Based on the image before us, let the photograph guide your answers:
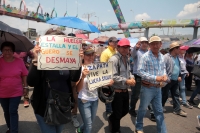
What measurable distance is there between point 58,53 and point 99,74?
107 centimetres

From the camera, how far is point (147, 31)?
32.5m

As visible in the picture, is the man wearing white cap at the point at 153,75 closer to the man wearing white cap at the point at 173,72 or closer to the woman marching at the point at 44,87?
the man wearing white cap at the point at 173,72

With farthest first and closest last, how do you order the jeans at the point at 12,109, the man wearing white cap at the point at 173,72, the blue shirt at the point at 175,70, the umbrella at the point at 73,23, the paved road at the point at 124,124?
the umbrella at the point at 73,23, the blue shirt at the point at 175,70, the man wearing white cap at the point at 173,72, the paved road at the point at 124,124, the jeans at the point at 12,109

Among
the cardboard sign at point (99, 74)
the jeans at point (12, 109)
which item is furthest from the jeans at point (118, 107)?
the jeans at point (12, 109)

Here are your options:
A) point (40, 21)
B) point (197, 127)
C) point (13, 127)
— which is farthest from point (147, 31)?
point (13, 127)

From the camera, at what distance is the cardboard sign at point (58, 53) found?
1.70 metres

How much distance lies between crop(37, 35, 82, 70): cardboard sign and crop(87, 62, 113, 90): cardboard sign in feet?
2.26

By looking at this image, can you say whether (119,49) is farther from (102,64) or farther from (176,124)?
(176,124)

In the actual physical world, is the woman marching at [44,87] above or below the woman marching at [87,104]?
above

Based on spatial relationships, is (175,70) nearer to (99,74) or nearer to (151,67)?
(151,67)

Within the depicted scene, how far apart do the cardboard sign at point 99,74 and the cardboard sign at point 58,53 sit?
2.26 ft

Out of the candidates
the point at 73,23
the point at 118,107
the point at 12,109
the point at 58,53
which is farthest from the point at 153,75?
the point at 73,23

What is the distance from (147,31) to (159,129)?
104ft

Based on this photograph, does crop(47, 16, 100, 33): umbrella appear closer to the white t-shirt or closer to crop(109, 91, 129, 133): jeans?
crop(109, 91, 129, 133): jeans
